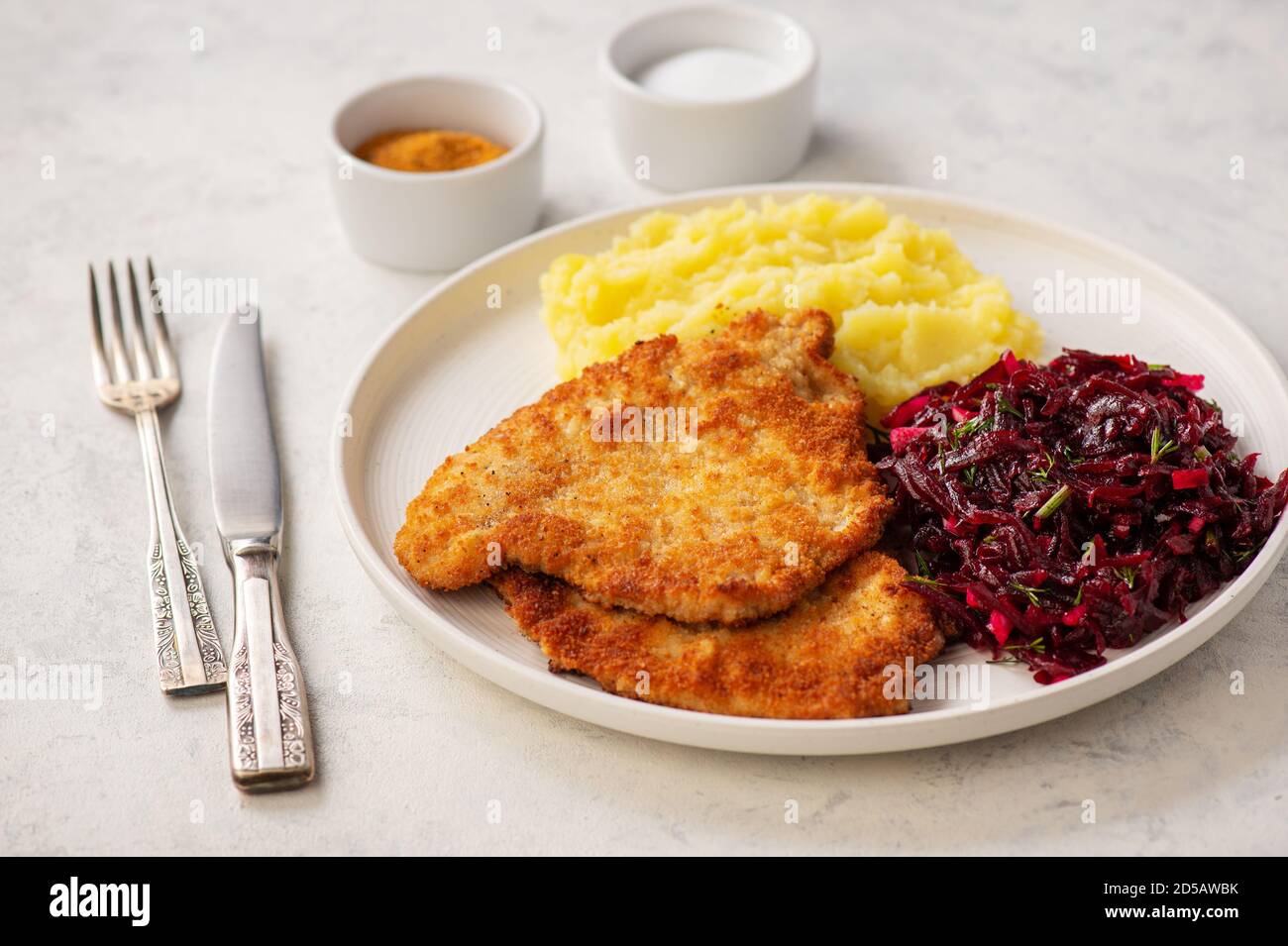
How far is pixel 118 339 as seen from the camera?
23.6 feet

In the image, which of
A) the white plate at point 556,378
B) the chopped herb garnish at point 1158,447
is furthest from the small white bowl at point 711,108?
the chopped herb garnish at point 1158,447

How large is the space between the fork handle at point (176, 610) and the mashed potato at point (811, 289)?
2035mm

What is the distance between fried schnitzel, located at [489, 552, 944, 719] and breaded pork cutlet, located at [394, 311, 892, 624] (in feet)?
0.30

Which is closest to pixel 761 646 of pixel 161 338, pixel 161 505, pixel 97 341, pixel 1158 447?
pixel 1158 447

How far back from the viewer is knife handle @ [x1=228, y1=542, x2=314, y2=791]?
16.1ft

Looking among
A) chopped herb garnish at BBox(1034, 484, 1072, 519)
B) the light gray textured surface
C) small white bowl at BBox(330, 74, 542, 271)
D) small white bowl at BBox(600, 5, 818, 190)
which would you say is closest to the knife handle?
the light gray textured surface

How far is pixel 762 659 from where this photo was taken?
498 centimetres

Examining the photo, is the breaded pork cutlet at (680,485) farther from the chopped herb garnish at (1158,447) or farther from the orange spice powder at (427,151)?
the orange spice powder at (427,151)

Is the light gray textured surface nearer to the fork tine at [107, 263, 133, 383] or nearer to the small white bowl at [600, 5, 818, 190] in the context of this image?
the fork tine at [107, 263, 133, 383]

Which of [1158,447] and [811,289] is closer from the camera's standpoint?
[1158,447]

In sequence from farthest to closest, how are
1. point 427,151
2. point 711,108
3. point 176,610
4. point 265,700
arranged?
point 711,108 → point 427,151 → point 176,610 → point 265,700

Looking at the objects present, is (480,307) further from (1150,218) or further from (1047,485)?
(1150,218)

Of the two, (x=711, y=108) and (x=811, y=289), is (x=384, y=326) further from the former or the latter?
(x=811, y=289)

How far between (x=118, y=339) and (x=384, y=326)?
1.45 m
